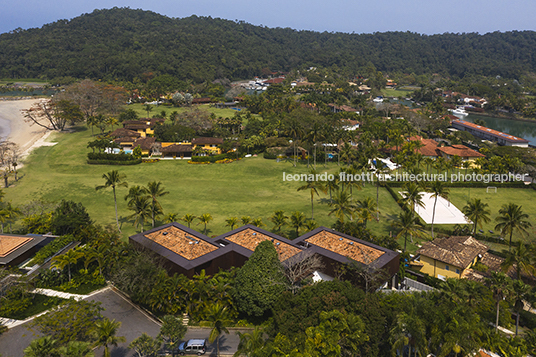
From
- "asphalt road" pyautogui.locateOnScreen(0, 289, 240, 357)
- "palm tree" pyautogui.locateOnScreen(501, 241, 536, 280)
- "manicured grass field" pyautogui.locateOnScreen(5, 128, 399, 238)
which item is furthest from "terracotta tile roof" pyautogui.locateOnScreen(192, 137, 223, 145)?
"palm tree" pyautogui.locateOnScreen(501, 241, 536, 280)

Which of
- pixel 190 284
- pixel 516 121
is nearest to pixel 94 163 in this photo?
pixel 190 284

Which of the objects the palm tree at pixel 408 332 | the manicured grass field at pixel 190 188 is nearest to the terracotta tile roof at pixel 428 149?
the manicured grass field at pixel 190 188

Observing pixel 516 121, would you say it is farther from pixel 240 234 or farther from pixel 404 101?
pixel 240 234

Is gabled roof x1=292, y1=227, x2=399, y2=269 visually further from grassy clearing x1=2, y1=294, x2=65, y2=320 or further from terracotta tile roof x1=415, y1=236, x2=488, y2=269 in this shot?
grassy clearing x1=2, y1=294, x2=65, y2=320

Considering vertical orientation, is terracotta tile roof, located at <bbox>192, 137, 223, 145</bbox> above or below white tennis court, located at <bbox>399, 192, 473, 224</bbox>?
above

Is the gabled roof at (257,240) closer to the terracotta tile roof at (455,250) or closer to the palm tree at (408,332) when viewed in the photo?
the palm tree at (408,332)

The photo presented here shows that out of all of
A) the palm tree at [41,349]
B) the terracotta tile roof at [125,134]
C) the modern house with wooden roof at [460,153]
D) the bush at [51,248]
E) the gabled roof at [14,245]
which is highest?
the terracotta tile roof at [125,134]
